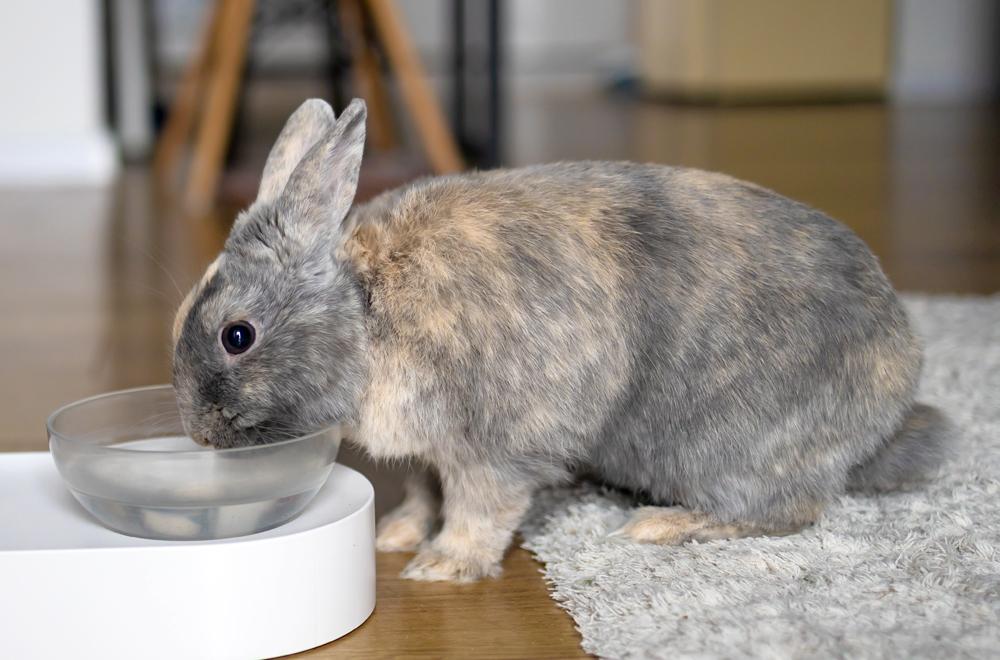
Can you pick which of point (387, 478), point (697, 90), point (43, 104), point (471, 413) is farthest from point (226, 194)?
point (697, 90)

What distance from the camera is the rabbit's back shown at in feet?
3.71

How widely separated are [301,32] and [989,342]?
5.46 meters

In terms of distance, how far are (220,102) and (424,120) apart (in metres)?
0.53

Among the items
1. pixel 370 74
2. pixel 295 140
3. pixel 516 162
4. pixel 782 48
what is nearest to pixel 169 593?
pixel 295 140

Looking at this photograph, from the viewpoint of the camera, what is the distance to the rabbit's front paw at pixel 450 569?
120 centimetres

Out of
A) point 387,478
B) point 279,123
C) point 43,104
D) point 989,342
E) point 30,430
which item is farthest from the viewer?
point 279,123

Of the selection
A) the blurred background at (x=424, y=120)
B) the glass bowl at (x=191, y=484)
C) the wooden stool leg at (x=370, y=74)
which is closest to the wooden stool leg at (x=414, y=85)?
the blurred background at (x=424, y=120)

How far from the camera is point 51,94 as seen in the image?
363cm

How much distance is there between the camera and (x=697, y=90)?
6176 mm

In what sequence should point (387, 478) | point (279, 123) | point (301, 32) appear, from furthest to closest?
1. point (301, 32)
2. point (279, 123)
3. point (387, 478)

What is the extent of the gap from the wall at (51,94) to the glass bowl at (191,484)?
2775 mm

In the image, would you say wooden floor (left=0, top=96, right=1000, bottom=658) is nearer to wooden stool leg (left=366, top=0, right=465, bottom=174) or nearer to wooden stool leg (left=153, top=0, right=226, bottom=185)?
wooden stool leg (left=153, top=0, right=226, bottom=185)

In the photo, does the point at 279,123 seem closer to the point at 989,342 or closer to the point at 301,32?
the point at 301,32

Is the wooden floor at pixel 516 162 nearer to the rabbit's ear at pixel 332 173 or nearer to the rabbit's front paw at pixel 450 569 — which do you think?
the rabbit's front paw at pixel 450 569
